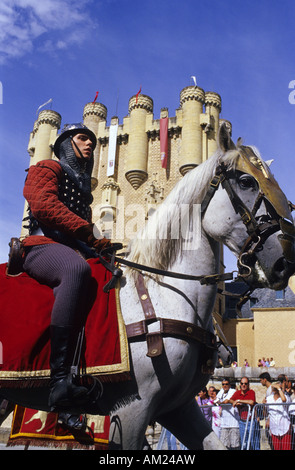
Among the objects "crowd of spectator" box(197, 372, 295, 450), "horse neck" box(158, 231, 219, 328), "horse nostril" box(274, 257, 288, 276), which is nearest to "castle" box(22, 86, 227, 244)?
"crowd of spectator" box(197, 372, 295, 450)

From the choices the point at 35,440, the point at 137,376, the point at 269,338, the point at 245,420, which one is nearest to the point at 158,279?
the point at 137,376

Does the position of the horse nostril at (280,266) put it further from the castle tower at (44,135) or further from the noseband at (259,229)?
the castle tower at (44,135)

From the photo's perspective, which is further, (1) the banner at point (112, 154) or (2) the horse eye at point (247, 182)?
(1) the banner at point (112, 154)

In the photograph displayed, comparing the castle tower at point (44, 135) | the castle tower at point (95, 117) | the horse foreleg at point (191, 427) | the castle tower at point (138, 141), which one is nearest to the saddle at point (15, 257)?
the horse foreleg at point (191, 427)

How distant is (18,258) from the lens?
332 cm

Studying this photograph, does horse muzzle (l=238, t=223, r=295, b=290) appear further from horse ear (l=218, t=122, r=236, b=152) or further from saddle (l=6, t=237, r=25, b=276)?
saddle (l=6, t=237, r=25, b=276)

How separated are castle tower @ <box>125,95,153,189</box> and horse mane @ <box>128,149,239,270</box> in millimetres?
32400

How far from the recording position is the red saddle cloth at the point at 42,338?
2.87 metres

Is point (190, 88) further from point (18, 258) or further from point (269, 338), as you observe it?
point (18, 258)

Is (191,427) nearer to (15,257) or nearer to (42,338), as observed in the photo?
(42,338)

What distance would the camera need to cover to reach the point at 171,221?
3336mm

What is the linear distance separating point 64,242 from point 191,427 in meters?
1.77

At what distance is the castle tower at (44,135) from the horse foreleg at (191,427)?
3724 centimetres

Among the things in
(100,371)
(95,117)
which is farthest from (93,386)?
(95,117)
